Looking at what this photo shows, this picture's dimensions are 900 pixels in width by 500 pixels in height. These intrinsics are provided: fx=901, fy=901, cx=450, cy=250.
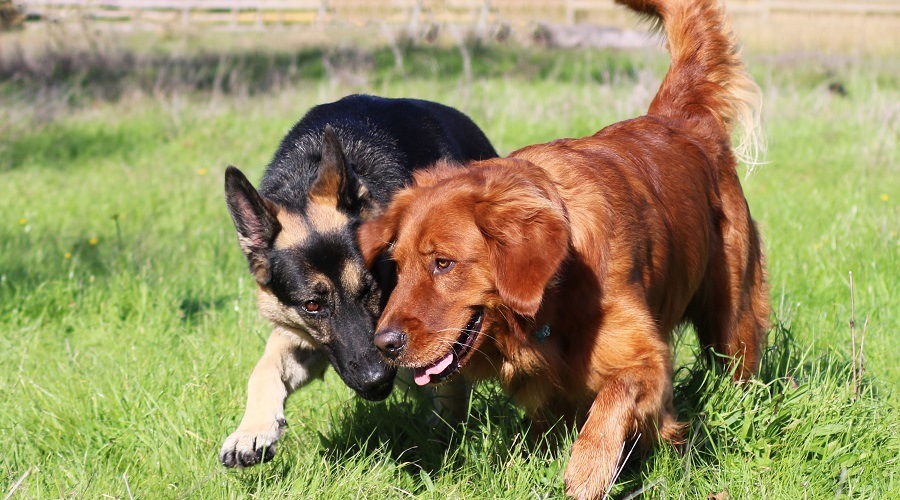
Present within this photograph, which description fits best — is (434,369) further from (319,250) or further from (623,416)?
(319,250)

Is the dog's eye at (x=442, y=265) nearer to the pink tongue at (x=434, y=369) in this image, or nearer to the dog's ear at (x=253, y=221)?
the pink tongue at (x=434, y=369)

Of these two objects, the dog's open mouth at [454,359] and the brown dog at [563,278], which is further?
the dog's open mouth at [454,359]

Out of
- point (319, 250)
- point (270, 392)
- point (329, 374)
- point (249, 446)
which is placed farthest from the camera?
point (329, 374)

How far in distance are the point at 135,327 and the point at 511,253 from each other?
336 cm

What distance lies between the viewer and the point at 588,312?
→ 130 inches

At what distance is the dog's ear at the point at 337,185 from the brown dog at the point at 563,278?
0.92 m

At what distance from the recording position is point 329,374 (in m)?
5.02

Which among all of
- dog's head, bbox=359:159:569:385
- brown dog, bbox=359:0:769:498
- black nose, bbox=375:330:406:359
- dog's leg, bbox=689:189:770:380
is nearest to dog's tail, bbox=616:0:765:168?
dog's leg, bbox=689:189:770:380

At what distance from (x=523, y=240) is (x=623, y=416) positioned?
0.71m

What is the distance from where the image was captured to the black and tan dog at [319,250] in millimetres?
4070

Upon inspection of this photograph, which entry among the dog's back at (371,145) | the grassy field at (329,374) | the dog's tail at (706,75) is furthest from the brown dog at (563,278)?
the dog's back at (371,145)

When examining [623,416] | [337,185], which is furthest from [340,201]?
[623,416]

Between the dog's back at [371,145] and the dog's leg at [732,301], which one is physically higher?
the dog's back at [371,145]

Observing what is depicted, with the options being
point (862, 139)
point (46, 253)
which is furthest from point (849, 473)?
point (862, 139)
